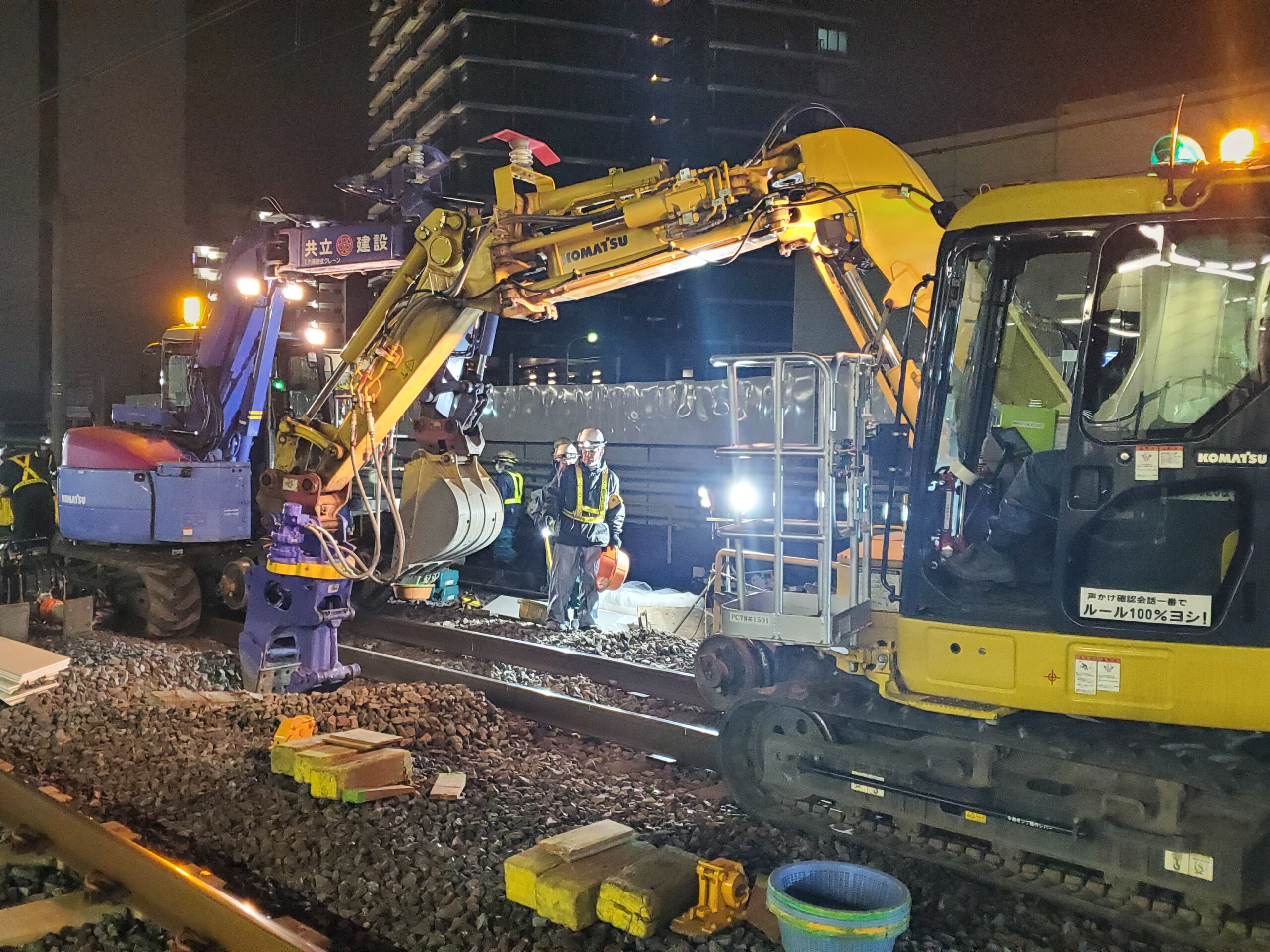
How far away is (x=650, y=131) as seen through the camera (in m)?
37.4

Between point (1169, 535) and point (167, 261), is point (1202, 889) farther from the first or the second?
point (167, 261)

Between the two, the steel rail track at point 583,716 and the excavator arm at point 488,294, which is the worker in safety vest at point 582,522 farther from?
the excavator arm at point 488,294

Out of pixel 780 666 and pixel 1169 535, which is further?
pixel 780 666

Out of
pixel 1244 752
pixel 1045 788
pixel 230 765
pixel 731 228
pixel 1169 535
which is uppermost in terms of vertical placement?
pixel 731 228

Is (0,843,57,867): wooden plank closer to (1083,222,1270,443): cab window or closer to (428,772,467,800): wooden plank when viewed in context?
(428,772,467,800): wooden plank

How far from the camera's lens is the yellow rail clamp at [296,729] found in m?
6.33

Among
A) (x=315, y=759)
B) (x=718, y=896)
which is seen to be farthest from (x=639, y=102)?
(x=718, y=896)

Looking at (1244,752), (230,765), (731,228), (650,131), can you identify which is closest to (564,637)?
(230,765)

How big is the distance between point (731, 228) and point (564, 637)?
543 cm

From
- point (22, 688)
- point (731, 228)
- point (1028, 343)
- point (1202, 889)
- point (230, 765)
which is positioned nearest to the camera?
point (1202, 889)

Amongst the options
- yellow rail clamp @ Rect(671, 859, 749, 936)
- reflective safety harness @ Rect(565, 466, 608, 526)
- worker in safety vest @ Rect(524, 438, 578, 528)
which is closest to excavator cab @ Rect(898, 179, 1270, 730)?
yellow rail clamp @ Rect(671, 859, 749, 936)

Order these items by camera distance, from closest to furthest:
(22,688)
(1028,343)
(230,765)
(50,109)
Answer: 1. (1028,343)
2. (230,765)
3. (22,688)
4. (50,109)

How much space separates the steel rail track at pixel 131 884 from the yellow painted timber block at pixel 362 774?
3.38ft

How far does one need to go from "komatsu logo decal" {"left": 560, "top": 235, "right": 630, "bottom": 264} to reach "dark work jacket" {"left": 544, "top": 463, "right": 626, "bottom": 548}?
4364 mm
